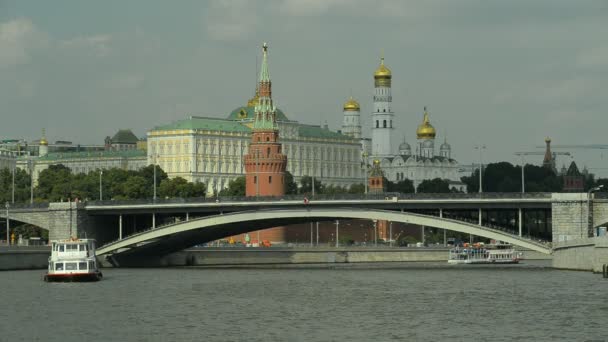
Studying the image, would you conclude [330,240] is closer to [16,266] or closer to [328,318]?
[16,266]

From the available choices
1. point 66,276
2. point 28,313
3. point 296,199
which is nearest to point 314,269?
point 296,199

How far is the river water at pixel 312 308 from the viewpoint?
72688 mm

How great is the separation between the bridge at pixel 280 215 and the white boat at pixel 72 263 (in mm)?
18256

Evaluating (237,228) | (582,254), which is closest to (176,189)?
(237,228)

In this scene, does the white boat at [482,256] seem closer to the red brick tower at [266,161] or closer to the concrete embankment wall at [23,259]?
the concrete embankment wall at [23,259]

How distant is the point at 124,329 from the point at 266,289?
26702 millimetres

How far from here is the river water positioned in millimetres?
72688

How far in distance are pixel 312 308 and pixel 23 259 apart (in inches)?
2008

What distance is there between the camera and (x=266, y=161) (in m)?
189

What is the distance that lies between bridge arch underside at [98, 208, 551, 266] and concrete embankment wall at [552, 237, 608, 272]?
146 cm

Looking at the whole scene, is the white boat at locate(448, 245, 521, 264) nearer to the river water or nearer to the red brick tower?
the river water

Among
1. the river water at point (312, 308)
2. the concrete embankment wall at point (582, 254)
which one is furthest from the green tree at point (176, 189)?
the concrete embankment wall at point (582, 254)

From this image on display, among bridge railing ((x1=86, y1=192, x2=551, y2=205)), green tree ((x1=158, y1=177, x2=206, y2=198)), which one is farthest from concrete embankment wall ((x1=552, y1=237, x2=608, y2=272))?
green tree ((x1=158, y1=177, x2=206, y2=198))

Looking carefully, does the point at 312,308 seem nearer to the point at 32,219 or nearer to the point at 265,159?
the point at 32,219
